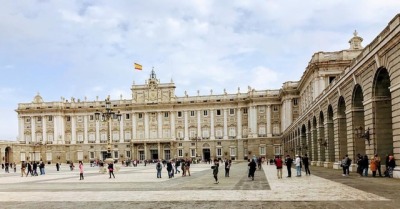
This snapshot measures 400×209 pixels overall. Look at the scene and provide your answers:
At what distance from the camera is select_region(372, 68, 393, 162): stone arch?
2653 centimetres

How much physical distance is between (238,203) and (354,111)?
18.1 metres

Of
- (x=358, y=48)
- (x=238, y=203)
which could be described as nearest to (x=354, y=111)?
(x=238, y=203)

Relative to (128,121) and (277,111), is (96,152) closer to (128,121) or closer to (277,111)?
(128,121)

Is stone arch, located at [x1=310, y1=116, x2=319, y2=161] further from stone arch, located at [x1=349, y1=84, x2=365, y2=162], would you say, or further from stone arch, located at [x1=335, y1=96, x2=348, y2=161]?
stone arch, located at [x1=349, y1=84, x2=365, y2=162]

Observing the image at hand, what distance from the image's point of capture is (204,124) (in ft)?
357

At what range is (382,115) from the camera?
87.7ft

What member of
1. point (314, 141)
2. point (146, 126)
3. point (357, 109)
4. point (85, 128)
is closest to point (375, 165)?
point (357, 109)

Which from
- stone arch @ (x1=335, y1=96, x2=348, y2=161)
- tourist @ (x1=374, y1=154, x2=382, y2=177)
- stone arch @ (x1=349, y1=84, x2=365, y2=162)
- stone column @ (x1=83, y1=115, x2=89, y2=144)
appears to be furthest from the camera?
stone column @ (x1=83, y1=115, x2=89, y2=144)

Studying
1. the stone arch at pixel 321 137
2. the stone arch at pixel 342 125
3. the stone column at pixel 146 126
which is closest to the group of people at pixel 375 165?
the stone arch at pixel 342 125

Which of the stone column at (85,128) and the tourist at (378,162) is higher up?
the stone column at (85,128)

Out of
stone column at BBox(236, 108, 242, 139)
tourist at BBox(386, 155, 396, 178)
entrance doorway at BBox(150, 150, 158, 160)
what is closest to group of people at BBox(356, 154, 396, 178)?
tourist at BBox(386, 155, 396, 178)

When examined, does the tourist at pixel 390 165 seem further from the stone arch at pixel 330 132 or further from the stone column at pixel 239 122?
the stone column at pixel 239 122

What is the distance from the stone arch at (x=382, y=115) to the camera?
87.0ft

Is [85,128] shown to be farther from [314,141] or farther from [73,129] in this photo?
[314,141]
